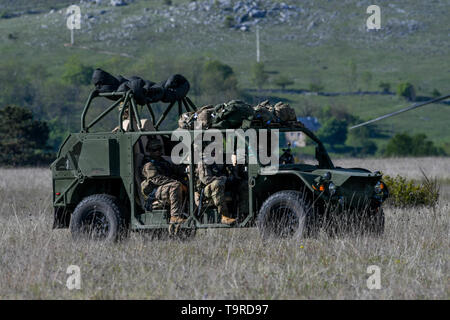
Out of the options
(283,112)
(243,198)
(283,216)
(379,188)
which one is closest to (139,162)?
(243,198)

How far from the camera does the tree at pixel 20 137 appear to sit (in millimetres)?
48763

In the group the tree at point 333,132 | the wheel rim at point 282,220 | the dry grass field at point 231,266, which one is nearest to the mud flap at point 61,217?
the dry grass field at point 231,266

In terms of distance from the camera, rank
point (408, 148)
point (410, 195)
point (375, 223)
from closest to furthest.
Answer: point (375, 223)
point (410, 195)
point (408, 148)

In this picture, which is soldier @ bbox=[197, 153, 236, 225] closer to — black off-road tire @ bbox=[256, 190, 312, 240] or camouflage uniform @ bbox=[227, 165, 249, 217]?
camouflage uniform @ bbox=[227, 165, 249, 217]

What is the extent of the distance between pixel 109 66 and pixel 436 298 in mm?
115646

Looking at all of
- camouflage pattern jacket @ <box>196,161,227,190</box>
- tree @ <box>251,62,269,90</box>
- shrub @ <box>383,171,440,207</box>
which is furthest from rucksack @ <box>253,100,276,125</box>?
tree @ <box>251,62,269,90</box>

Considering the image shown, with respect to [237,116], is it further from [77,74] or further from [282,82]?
[282,82]

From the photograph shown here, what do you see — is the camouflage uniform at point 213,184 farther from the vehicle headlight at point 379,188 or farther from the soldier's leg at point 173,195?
the vehicle headlight at point 379,188

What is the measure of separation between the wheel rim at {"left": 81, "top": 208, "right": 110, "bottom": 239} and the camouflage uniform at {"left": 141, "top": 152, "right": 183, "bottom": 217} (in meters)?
0.76

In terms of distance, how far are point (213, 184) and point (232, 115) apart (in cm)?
97

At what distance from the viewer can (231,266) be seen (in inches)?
369

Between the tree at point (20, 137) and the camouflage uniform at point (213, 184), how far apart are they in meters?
38.3

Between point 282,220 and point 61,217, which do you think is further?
point 61,217

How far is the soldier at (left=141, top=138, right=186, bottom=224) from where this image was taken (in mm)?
11336
